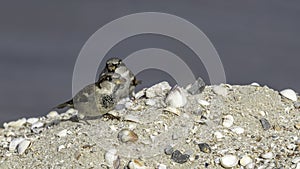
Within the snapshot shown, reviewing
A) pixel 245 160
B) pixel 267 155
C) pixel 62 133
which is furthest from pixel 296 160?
pixel 62 133

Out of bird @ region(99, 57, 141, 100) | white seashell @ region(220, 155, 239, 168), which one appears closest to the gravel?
white seashell @ region(220, 155, 239, 168)

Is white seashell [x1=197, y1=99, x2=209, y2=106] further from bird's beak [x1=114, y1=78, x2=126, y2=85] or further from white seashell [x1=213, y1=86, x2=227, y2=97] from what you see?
bird's beak [x1=114, y1=78, x2=126, y2=85]

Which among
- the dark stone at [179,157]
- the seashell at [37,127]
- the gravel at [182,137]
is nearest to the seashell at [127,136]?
the gravel at [182,137]

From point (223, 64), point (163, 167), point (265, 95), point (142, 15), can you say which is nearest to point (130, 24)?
point (142, 15)

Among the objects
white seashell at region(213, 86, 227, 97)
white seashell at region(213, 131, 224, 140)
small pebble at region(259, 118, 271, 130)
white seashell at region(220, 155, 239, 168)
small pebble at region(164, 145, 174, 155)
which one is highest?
white seashell at region(213, 86, 227, 97)

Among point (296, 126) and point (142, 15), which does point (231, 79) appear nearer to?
point (142, 15)

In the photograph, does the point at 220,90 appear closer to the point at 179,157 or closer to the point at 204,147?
the point at 204,147

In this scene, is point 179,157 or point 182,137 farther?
point 182,137
